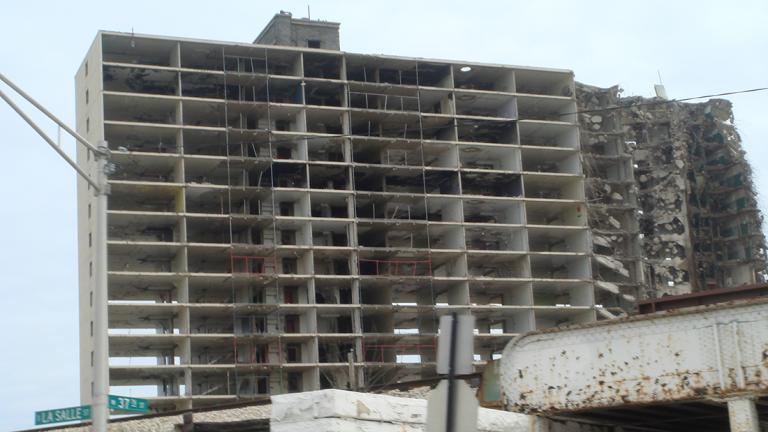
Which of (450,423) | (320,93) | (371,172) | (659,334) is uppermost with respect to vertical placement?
(320,93)

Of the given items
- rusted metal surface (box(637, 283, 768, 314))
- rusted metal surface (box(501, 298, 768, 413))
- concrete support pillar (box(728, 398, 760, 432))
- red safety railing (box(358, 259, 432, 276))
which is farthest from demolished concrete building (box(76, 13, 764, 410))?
concrete support pillar (box(728, 398, 760, 432))

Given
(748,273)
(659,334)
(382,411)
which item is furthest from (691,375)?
(748,273)

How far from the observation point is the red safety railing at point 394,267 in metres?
89.5

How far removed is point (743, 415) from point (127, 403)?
10.2 metres

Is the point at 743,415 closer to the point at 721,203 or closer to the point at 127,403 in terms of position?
the point at 127,403

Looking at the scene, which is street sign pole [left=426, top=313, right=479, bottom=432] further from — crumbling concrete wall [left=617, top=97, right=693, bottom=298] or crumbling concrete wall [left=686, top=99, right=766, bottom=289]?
crumbling concrete wall [left=686, top=99, right=766, bottom=289]

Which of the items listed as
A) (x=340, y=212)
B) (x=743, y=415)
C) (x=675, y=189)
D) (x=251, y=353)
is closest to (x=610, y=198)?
(x=675, y=189)

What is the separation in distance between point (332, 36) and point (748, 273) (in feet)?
118

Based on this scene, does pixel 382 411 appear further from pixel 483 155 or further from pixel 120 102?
pixel 483 155

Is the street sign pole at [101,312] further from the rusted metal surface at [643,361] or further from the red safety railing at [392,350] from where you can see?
the red safety railing at [392,350]

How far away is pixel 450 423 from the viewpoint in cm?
1327

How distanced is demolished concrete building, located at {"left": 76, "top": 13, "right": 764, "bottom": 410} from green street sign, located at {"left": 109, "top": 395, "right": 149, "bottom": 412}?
58.0 m

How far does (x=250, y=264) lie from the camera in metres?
86.7

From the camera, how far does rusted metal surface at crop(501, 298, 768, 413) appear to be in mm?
22484
